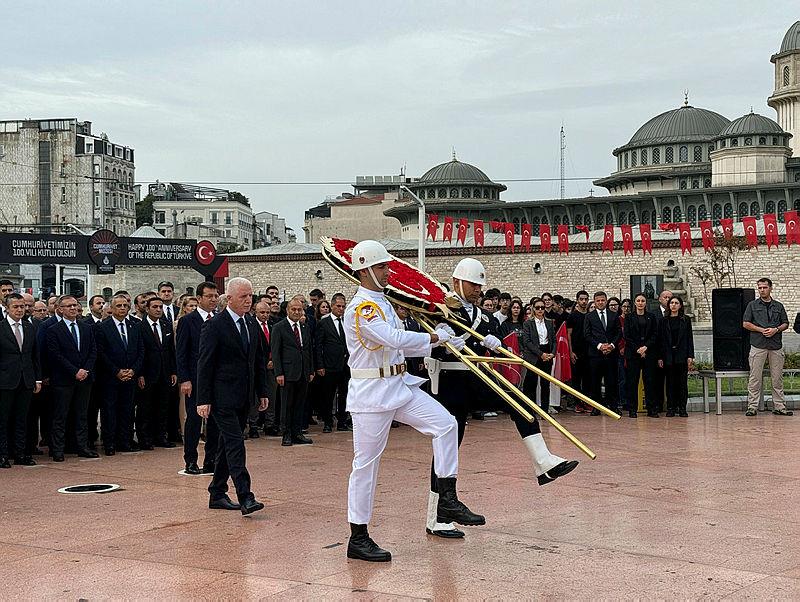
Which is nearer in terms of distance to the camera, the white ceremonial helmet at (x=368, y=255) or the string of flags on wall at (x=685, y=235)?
the white ceremonial helmet at (x=368, y=255)

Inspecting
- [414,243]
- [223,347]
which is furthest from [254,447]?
[414,243]

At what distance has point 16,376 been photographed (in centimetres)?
1092

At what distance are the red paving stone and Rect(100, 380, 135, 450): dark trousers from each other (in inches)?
16.4

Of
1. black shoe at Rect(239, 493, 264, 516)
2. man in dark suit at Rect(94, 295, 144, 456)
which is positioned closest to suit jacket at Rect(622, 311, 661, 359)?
man in dark suit at Rect(94, 295, 144, 456)

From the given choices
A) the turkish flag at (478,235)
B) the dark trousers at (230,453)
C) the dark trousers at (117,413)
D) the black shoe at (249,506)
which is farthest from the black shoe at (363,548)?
the turkish flag at (478,235)

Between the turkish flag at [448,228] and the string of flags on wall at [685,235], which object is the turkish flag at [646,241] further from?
the turkish flag at [448,228]

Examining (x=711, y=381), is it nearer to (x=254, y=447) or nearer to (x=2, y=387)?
(x=254, y=447)

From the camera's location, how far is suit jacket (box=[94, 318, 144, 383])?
38.8ft

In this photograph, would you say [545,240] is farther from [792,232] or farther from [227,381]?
[227,381]

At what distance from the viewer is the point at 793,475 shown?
9766 millimetres

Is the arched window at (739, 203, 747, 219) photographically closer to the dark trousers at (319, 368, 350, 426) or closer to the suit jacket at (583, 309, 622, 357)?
the suit jacket at (583, 309, 622, 357)

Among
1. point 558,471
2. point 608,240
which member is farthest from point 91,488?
point 608,240

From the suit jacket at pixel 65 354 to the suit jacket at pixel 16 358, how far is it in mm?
243

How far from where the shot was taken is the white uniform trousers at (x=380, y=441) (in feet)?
22.0
